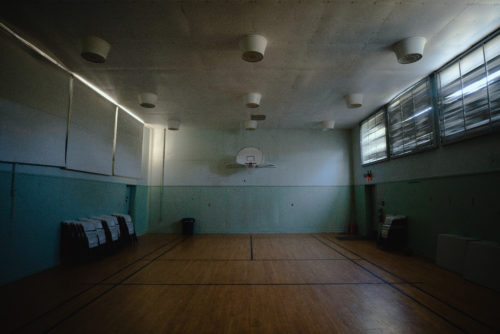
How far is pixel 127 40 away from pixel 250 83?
227cm

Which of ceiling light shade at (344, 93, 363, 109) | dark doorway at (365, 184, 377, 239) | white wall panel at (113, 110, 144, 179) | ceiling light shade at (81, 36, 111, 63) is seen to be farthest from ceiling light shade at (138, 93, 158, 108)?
dark doorway at (365, 184, 377, 239)

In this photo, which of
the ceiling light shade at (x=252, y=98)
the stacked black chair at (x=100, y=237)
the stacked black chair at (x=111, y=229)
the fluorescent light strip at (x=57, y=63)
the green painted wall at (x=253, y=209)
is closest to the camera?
the fluorescent light strip at (x=57, y=63)

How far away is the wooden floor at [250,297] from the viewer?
239 centimetres

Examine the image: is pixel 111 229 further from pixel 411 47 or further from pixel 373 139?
pixel 373 139

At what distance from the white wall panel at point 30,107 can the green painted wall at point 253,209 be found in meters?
4.20

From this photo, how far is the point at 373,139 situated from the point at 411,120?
1.74 metres

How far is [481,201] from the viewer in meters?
3.76

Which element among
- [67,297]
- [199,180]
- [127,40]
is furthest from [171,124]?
[67,297]

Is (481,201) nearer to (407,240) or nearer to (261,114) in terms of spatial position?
(407,240)

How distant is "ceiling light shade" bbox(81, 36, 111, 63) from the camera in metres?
3.44

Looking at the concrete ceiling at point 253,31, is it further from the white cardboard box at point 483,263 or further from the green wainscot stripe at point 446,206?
the white cardboard box at point 483,263

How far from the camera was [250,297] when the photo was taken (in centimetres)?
303

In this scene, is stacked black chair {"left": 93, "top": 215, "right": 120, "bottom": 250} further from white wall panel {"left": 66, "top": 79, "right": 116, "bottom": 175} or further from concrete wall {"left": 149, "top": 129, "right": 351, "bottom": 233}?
concrete wall {"left": 149, "top": 129, "right": 351, "bottom": 233}

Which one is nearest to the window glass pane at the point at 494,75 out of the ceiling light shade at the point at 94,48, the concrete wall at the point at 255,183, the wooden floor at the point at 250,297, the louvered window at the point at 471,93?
the louvered window at the point at 471,93
